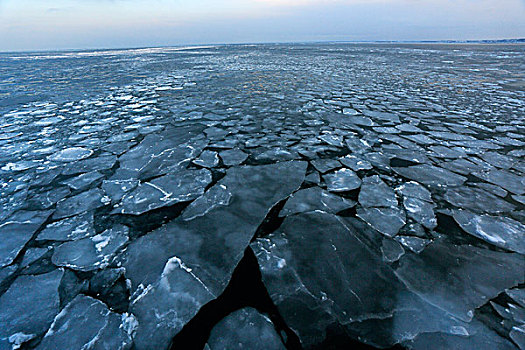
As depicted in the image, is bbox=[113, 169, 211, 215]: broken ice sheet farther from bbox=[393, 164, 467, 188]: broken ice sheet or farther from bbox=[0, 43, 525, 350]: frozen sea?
bbox=[393, 164, 467, 188]: broken ice sheet

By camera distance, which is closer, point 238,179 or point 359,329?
point 359,329

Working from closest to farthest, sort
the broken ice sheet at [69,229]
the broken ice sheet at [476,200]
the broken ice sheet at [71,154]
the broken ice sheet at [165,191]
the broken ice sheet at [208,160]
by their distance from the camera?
the broken ice sheet at [69,229] → the broken ice sheet at [476,200] → the broken ice sheet at [165,191] → the broken ice sheet at [208,160] → the broken ice sheet at [71,154]

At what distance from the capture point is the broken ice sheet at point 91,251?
130 centimetres

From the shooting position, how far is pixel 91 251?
138cm

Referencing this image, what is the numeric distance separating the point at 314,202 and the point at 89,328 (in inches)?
57.8

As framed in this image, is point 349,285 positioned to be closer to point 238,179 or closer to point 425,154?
point 238,179

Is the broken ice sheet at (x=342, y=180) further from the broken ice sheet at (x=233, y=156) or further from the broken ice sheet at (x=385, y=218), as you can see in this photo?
the broken ice sheet at (x=233, y=156)

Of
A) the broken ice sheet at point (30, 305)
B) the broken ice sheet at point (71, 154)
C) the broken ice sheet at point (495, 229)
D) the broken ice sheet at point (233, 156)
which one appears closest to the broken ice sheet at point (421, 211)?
the broken ice sheet at point (495, 229)

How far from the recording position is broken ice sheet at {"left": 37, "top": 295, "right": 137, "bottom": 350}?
3.09ft

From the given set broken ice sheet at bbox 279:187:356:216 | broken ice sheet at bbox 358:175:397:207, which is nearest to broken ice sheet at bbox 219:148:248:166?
broken ice sheet at bbox 279:187:356:216

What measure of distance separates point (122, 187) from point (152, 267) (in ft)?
3.42

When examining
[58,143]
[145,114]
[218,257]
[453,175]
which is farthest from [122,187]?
[453,175]

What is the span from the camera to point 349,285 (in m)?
1.18

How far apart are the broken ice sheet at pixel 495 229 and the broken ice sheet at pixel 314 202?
2.33 feet
